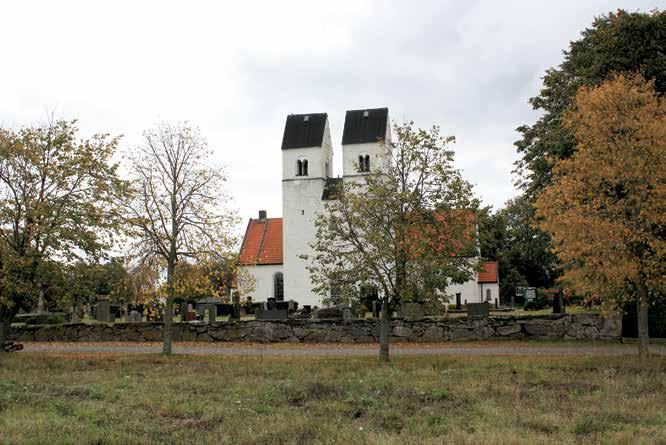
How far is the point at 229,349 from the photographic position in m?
21.9

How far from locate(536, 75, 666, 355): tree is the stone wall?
646cm

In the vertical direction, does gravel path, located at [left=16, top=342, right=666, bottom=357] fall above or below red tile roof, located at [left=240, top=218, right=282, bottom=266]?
below

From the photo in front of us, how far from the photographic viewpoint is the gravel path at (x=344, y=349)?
19.4m

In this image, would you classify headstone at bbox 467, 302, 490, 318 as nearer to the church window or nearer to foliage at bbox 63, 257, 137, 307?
foliage at bbox 63, 257, 137, 307

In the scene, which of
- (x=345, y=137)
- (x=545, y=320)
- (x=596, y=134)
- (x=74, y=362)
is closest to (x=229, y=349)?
(x=74, y=362)

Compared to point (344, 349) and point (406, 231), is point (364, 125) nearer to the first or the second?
point (344, 349)

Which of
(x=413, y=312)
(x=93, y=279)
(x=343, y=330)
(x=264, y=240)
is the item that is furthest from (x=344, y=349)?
(x=264, y=240)

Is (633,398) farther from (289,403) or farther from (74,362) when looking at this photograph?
(74,362)

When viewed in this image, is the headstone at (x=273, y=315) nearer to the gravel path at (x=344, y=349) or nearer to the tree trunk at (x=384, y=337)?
the gravel path at (x=344, y=349)

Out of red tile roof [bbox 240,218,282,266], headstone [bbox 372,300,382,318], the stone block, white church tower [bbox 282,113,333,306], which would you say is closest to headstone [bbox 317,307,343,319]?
headstone [bbox 372,300,382,318]

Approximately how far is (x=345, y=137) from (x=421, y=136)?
36.8 meters

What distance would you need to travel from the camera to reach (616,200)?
16438 mm

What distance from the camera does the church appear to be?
52.8 metres

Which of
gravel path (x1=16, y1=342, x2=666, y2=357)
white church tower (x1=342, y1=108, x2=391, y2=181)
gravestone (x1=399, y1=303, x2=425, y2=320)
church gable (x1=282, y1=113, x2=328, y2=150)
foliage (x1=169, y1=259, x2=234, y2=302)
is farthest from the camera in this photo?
church gable (x1=282, y1=113, x2=328, y2=150)
